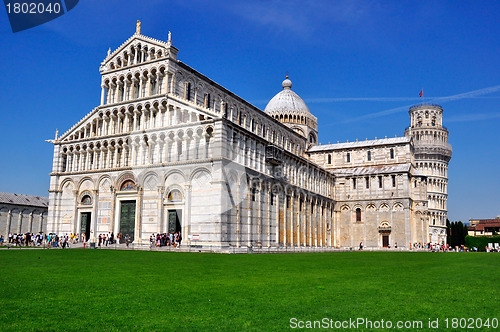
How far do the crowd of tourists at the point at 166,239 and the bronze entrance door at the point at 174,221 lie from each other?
0.54 m

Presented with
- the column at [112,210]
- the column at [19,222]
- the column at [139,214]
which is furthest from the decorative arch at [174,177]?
the column at [19,222]

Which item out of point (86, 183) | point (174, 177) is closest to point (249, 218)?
point (174, 177)

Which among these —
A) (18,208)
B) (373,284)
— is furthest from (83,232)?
(373,284)

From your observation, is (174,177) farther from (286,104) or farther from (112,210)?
(286,104)

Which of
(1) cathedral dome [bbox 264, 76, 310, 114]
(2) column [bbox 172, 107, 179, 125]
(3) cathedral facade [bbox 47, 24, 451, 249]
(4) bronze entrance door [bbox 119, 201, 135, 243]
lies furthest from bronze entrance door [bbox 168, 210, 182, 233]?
(1) cathedral dome [bbox 264, 76, 310, 114]

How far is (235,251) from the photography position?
3397cm

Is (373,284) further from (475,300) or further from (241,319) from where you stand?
(241,319)

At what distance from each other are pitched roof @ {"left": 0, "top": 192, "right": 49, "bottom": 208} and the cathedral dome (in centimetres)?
4099

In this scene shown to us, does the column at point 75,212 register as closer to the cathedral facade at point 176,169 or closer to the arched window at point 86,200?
the cathedral facade at point 176,169

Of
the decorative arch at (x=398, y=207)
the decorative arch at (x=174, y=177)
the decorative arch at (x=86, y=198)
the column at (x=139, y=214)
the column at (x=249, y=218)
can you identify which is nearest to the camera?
the decorative arch at (x=174, y=177)

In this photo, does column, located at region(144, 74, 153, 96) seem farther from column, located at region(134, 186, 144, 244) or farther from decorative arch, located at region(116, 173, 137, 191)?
column, located at region(134, 186, 144, 244)

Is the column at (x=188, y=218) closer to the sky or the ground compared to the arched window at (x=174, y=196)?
closer to the ground

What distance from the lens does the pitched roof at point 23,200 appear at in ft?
202

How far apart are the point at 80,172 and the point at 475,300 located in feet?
142
